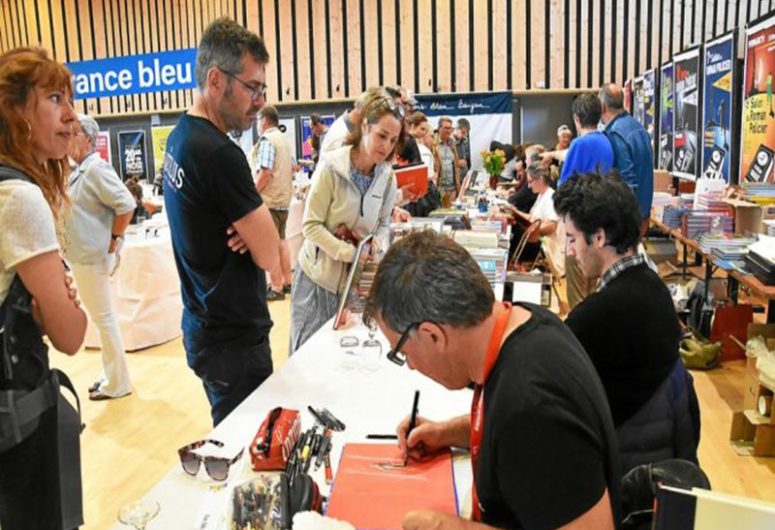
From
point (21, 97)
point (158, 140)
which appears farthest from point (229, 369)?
point (158, 140)

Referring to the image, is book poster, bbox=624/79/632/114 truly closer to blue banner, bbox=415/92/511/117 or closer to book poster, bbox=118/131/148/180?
blue banner, bbox=415/92/511/117

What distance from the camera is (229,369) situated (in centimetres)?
206

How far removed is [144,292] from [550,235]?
3.41 metres

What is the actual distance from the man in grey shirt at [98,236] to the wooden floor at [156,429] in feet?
0.83

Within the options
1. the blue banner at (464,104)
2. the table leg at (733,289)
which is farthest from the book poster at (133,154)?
the table leg at (733,289)

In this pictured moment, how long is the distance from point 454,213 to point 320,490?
173 inches

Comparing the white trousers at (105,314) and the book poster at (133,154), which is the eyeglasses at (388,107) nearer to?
A: the white trousers at (105,314)

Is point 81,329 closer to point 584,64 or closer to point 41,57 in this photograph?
point 41,57

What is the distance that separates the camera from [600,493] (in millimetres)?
1009

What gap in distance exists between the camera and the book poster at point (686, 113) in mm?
6719

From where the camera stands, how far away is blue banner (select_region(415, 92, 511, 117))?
37.6 feet

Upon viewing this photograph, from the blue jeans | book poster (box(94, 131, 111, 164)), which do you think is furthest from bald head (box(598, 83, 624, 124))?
book poster (box(94, 131, 111, 164))

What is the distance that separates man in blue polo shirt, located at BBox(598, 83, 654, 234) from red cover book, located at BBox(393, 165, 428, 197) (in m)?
1.40

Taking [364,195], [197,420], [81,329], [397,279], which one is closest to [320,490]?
[397,279]
